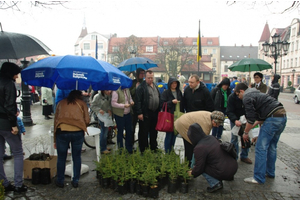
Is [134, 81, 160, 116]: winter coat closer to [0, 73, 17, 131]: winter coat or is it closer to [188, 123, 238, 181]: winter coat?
[188, 123, 238, 181]: winter coat

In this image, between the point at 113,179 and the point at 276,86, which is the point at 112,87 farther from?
the point at 276,86

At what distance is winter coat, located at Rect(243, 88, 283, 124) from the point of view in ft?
13.9

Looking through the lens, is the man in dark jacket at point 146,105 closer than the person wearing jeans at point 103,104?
Yes

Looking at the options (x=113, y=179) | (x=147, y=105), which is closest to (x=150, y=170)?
(x=113, y=179)

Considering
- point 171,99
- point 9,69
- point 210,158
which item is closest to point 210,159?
point 210,158

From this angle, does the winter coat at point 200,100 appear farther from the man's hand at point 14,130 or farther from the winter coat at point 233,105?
the man's hand at point 14,130

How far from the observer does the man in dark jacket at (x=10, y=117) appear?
12.3ft

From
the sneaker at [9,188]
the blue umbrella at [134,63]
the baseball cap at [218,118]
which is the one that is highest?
the blue umbrella at [134,63]

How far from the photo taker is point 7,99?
12.3ft

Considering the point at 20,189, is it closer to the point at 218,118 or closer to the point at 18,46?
the point at 18,46

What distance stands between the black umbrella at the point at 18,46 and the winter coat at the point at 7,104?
0.38 m

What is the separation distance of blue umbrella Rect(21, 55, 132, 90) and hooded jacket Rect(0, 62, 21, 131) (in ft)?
0.67

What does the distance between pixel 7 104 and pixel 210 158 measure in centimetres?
312

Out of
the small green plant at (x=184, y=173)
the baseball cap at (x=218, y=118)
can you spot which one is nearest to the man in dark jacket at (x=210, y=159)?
the small green plant at (x=184, y=173)
